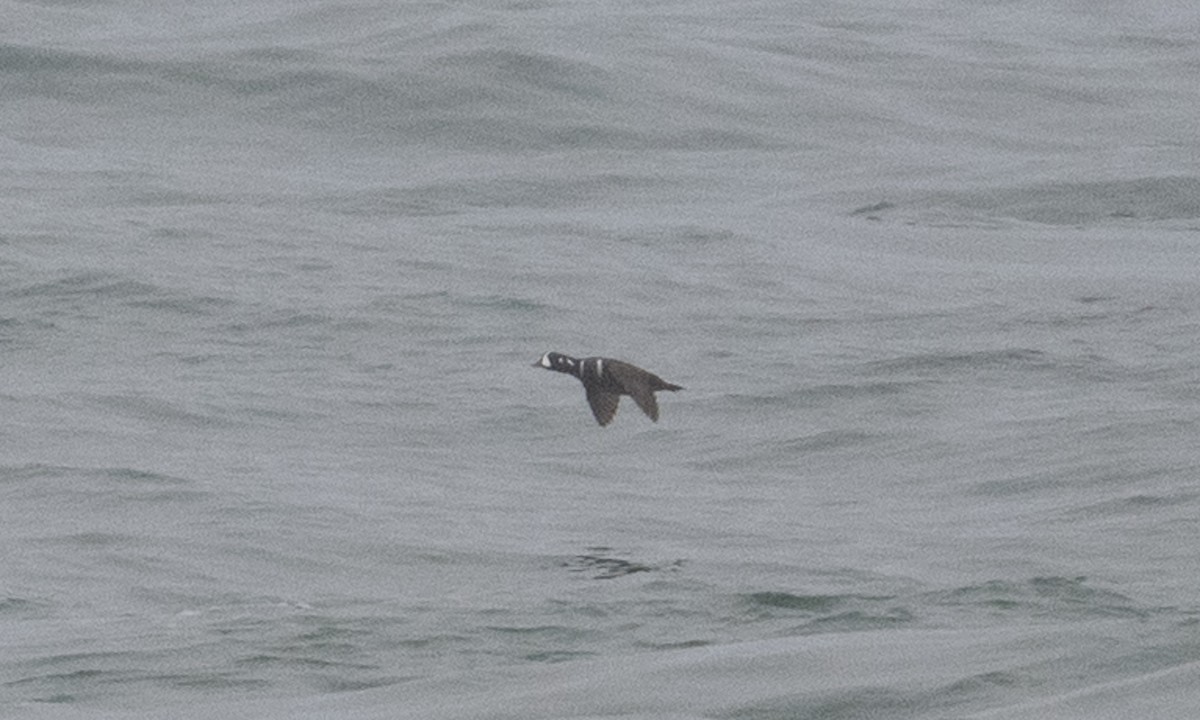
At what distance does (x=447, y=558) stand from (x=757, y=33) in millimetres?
17484

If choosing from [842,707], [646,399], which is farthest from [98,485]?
[842,707]

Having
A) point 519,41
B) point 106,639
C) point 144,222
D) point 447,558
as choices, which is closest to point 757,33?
point 519,41

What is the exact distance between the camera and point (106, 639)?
31.3 feet

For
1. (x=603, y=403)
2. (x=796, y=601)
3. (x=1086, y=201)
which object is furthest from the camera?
(x=1086, y=201)

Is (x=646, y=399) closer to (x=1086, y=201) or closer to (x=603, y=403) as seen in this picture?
(x=603, y=403)

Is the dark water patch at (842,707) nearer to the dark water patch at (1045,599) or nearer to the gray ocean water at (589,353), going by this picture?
the gray ocean water at (589,353)

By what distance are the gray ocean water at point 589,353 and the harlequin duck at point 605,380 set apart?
1.55 feet

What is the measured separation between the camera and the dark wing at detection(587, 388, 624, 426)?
1136cm

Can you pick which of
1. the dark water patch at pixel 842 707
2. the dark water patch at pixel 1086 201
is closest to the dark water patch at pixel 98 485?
the dark water patch at pixel 842 707

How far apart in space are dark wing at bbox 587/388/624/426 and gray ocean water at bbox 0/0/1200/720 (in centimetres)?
44

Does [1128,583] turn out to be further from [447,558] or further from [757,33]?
[757,33]

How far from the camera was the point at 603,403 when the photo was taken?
11391 mm

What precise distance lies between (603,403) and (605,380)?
0.24 ft

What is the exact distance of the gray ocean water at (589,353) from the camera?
905cm
